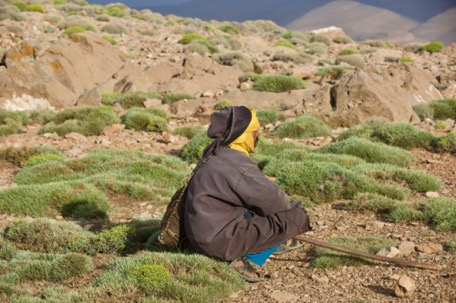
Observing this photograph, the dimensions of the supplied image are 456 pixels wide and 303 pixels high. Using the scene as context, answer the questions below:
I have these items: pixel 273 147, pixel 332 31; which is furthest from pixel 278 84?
pixel 332 31

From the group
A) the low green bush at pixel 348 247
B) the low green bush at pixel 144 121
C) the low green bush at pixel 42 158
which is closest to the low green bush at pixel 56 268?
the low green bush at pixel 348 247

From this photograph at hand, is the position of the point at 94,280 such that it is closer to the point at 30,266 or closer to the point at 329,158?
the point at 30,266

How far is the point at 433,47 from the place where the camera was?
4091 centimetres

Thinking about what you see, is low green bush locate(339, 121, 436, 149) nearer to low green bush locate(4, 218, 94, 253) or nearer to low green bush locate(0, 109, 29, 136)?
low green bush locate(4, 218, 94, 253)

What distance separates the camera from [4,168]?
1207 cm

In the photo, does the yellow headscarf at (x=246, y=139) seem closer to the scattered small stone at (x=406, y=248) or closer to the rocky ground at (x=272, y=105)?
the rocky ground at (x=272, y=105)

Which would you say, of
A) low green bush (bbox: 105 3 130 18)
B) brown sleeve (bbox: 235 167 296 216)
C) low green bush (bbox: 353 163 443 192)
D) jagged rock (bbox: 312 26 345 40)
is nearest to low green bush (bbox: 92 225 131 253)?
brown sleeve (bbox: 235 167 296 216)

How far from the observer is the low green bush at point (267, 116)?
16.0 metres

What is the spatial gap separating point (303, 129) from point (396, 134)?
2.47 meters

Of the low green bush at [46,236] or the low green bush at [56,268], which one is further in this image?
the low green bush at [46,236]

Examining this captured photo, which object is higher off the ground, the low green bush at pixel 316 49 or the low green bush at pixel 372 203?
the low green bush at pixel 316 49

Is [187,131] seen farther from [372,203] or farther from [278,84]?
[372,203]

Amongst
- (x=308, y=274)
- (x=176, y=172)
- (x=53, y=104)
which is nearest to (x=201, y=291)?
(x=308, y=274)

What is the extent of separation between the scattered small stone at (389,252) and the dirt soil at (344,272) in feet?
0.59
